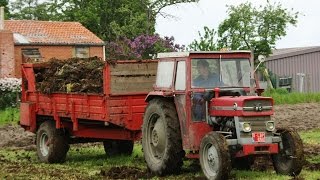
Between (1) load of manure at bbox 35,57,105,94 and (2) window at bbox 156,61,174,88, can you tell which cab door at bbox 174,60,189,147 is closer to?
(2) window at bbox 156,61,174,88

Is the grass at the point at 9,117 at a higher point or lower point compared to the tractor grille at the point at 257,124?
lower

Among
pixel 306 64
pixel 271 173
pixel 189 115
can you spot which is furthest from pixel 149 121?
pixel 306 64

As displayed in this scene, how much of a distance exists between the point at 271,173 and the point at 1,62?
32409 mm

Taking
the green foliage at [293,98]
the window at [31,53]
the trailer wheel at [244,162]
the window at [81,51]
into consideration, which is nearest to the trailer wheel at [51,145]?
the trailer wheel at [244,162]

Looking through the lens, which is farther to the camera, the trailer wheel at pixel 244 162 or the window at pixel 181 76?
the trailer wheel at pixel 244 162

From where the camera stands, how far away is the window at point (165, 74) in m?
12.7

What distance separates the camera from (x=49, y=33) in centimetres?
4762

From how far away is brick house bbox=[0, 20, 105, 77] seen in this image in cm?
4291

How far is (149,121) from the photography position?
42.9 ft

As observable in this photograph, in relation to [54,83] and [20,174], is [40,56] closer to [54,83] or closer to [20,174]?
[54,83]

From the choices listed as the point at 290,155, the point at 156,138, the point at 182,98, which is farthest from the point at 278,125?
the point at 182,98

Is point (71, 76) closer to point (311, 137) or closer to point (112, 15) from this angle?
point (311, 137)

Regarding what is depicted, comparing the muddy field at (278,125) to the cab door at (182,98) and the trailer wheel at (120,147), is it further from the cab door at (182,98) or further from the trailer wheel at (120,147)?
the trailer wheel at (120,147)

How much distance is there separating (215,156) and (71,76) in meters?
5.78
